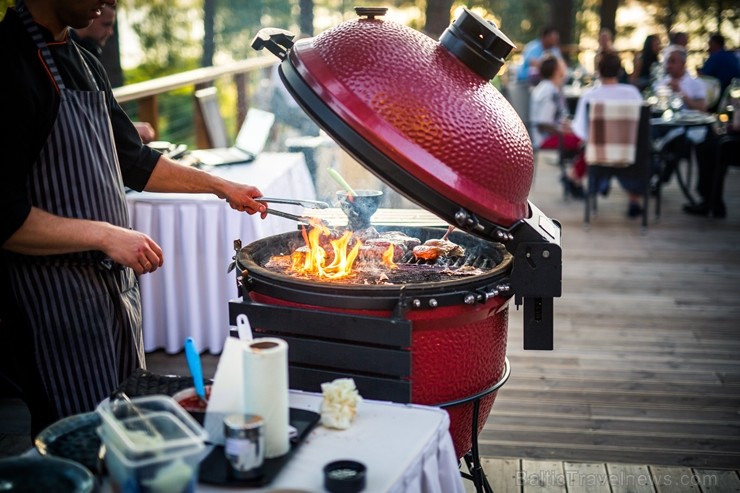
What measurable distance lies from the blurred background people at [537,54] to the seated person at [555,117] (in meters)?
2.63

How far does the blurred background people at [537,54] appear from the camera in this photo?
483 inches

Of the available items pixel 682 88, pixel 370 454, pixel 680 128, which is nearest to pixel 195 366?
pixel 370 454

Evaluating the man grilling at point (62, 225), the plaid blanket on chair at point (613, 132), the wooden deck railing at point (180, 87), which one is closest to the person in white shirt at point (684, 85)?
the plaid blanket on chair at point (613, 132)

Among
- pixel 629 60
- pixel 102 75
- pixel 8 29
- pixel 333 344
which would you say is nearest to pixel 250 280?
pixel 333 344

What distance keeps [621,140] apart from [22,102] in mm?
6370

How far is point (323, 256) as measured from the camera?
278 cm

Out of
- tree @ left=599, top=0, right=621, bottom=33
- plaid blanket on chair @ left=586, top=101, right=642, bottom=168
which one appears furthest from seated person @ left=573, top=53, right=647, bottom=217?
tree @ left=599, top=0, right=621, bottom=33

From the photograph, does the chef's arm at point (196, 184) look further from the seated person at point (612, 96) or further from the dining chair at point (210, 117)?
the seated person at point (612, 96)

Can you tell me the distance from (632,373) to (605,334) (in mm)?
656

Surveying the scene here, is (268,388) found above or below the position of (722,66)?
below

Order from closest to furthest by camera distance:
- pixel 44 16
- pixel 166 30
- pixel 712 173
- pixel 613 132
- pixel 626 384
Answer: pixel 44 16
pixel 626 384
pixel 613 132
pixel 712 173
pixel 166 30

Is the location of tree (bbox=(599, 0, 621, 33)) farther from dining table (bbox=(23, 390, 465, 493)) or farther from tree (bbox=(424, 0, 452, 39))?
dining table (bbox=(23, 390, 465, 493))

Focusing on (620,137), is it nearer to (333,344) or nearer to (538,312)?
(538,312)

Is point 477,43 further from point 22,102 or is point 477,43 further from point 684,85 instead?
point 684,85
